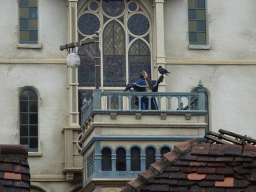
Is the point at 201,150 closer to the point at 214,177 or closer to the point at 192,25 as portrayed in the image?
the point at 214,177

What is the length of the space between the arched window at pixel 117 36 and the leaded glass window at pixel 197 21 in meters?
2.09

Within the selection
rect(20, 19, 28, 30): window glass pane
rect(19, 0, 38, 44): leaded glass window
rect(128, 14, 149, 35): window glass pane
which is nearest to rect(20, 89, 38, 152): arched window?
rect(19, 0, 38, 44): leaded glass window

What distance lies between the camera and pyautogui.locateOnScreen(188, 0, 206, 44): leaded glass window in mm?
48906

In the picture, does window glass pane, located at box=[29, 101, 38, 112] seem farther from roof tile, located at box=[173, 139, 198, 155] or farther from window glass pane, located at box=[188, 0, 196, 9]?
roof tile, located at box=[173, 139, 198, 155]

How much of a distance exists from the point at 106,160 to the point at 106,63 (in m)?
9.29

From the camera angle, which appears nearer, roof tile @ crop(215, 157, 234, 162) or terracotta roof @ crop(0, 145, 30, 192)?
terracotta roof @ crop(0, 145, 30, 192)

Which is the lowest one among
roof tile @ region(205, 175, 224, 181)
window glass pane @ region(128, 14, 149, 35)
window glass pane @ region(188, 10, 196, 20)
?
roof tile @ region(205, 175, 224, 181)

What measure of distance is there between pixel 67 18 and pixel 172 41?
4792 mm

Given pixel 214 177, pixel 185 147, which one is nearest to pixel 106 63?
pixel 185 147

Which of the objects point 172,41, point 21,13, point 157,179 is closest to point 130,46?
point 172,41

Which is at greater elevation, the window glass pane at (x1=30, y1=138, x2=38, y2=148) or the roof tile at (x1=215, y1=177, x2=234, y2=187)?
the window glass pane at (x1=30, y1=138, x2=38, y2=148)

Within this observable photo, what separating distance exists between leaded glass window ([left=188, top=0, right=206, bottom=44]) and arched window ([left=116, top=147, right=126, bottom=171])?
419 inches

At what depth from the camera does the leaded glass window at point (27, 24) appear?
47875 millimetres

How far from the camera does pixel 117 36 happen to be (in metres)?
48.0
